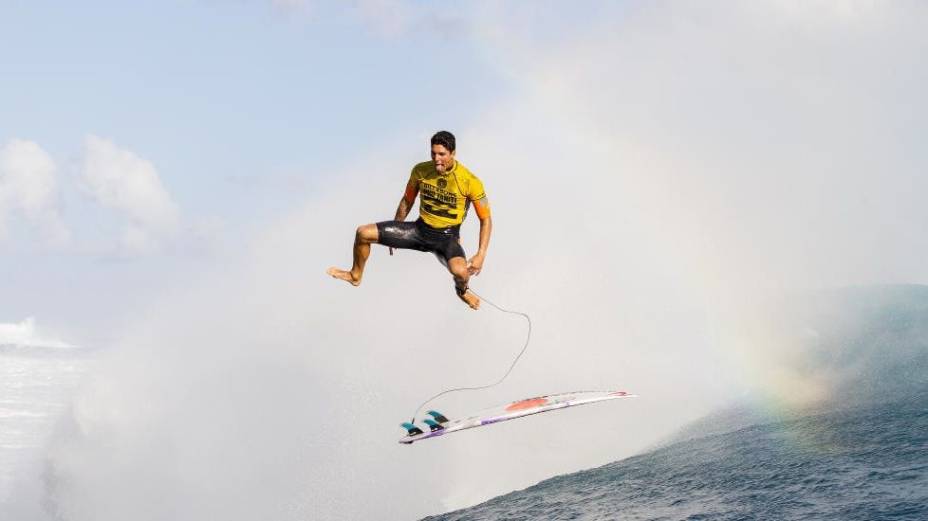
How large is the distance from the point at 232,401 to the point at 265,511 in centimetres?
1182

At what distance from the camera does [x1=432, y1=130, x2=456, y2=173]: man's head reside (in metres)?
12.6

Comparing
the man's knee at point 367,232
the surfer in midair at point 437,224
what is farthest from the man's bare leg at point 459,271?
the man's knee at point 367,232

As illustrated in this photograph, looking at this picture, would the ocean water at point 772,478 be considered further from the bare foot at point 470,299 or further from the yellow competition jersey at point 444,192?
the yellow competition jersey at point 444,192

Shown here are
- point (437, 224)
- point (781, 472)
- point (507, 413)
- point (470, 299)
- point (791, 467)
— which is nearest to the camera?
point (437, 224)

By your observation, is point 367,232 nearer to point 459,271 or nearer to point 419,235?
point 419,235

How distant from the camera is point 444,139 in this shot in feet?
Result: 41.5

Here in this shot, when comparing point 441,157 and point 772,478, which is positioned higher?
point 441,157

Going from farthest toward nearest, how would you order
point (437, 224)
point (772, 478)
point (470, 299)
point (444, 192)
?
1. point (772, 478)
2. point (470, 299)
3. point (437, 224)
4. point (444, 192)

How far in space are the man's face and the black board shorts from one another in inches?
50.1

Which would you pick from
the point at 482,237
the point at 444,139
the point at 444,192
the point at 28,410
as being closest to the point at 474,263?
the point at 482,237

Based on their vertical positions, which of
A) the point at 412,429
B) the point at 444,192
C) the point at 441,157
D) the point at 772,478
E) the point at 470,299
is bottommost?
the point at 772,478

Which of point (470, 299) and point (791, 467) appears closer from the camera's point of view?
point (470, 299)

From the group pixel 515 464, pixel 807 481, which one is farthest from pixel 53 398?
pixel 807 481

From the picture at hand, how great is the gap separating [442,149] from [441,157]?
0.14 metres
